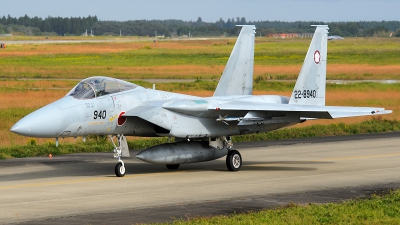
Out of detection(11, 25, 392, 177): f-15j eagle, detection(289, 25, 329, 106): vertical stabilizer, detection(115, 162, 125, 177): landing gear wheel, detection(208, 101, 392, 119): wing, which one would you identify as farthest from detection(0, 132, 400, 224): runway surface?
detection(289, 25, 329, 106): vertical stabilizer

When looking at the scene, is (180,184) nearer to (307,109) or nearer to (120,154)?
(120,154)

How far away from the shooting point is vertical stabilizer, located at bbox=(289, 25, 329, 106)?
2070cm

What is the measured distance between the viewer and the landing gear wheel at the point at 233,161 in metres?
19.3

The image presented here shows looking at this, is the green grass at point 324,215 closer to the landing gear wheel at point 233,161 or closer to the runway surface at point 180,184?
the runway surface at point 180,184

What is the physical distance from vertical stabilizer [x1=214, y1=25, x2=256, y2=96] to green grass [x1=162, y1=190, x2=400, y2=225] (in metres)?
7.77

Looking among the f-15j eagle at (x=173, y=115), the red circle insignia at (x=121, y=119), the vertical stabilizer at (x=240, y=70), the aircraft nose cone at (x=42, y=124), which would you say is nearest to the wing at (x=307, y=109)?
the f-15j eagle at (x=173, y=115)

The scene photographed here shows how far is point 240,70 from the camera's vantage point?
2131cm

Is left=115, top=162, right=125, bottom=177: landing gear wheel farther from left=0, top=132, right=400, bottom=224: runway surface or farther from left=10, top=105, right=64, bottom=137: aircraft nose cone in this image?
left=10, top=105, right=64, bottom=137: aircraft nose cone

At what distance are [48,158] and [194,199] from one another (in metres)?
8.34

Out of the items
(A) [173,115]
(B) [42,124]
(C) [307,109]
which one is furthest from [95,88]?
(C) [307,109]

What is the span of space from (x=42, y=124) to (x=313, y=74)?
8.19 m

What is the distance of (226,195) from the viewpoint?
15344mm

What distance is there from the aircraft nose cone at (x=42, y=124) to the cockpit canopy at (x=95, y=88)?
0.88 metres

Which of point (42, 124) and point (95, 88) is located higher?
point (95, 88)
